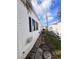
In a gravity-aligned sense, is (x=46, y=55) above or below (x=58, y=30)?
below

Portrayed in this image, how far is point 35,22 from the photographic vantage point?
1731 mm

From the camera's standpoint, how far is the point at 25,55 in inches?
67.6

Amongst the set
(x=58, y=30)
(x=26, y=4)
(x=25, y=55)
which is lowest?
(x=25, y=55)
